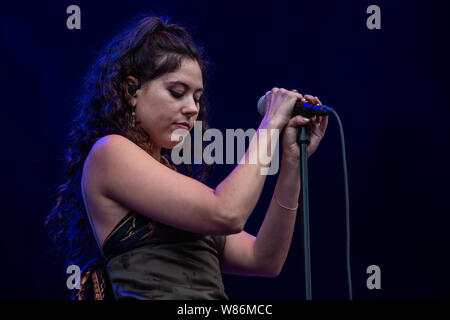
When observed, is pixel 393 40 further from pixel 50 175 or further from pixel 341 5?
pixel 50 175

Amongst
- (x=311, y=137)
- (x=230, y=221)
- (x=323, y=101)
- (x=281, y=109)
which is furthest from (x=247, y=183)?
(x=323, y=101)

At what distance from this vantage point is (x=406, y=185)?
2393 mm

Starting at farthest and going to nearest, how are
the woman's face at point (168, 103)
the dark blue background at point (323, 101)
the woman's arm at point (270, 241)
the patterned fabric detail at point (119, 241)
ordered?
the dark blue background at point (323, 101)
the woman's arm at point (270, 241)
the woman's face at point (168, 103)
the patterned fabric detail at point (119, 241)

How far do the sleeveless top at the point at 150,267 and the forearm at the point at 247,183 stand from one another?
165 mm

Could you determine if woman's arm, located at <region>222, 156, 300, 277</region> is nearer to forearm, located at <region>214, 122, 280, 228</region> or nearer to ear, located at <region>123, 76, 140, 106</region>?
forearm, located at <region>214, 122, 280, 228</region>

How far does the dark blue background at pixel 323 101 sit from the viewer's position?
232 centimetres

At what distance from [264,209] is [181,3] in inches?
39.0

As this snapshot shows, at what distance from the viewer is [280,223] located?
1.44m

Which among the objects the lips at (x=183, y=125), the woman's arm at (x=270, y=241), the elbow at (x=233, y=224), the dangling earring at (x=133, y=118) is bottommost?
the woman's arm at (x=270, y=241)

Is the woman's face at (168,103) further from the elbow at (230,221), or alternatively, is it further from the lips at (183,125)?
the elbow at (230,221)

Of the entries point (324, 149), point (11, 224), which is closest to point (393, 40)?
point (324, 149)

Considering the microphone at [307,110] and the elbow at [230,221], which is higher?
the microphone at [307,110]

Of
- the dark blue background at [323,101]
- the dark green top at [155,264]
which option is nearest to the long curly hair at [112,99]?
the dark green top at [155,264]

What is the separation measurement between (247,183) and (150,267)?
274 millimetres
